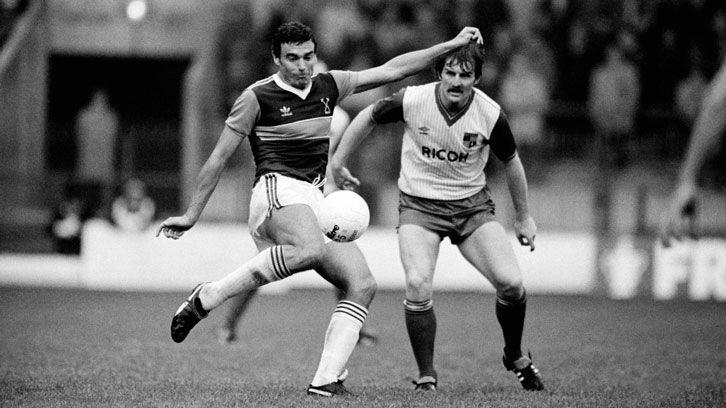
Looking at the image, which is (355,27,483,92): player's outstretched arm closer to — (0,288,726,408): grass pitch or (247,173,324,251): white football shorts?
(247,173,324,251): white football shorts

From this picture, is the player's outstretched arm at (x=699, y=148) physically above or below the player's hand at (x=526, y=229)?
above

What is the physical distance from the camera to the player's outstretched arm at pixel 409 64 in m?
7.53

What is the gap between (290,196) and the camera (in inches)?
284

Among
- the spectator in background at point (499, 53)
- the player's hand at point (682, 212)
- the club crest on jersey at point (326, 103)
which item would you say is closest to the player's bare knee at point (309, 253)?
the club crest on jersey at point (326, 103)

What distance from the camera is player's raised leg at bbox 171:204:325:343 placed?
22.8 feet

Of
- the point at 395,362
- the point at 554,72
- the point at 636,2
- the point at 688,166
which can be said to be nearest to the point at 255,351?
the point at 395,362

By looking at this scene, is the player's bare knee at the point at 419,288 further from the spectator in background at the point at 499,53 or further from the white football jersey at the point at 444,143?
the spectator in background at the point at 499,53

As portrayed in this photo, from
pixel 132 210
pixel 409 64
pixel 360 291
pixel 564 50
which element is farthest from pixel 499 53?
pixel 360 291

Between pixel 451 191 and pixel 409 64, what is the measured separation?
93 cm

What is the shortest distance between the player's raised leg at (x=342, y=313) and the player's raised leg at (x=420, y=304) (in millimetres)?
456

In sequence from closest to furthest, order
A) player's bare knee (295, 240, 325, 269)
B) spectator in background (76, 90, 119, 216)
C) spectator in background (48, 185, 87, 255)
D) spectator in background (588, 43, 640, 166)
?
player's bare knee (295, 240, 325, 269) < spectator in background (48, 185, 87, 255) < spectator in background (588, 43, 640, 166) < spectator in background (76, 90, 119, 216)

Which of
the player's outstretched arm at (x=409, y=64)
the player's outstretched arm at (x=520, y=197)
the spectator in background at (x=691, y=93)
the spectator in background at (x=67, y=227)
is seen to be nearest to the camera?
the player's outstretched arm at (x=409, y=64)

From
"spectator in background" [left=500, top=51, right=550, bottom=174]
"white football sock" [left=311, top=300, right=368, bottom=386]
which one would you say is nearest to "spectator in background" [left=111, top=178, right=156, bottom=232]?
"spectator in background" [left=500, top=51, right=550, bottom=174]

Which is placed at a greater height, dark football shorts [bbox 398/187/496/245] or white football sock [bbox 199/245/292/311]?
dark football shorts [bbox 398/187/496/245]
